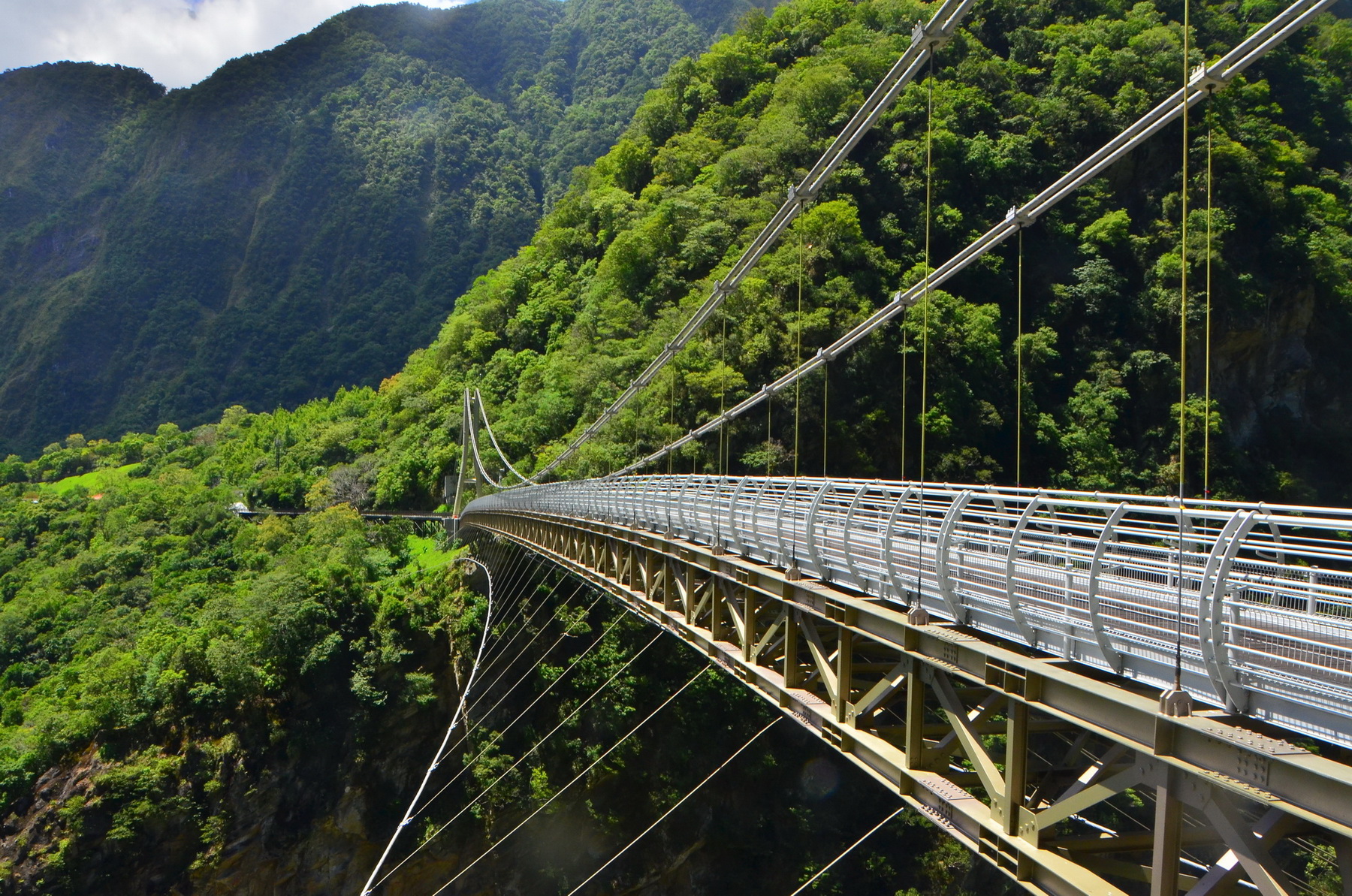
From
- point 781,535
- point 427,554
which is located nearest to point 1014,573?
point 781,535

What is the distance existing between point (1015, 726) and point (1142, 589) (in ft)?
3.14

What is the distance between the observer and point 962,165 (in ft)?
119

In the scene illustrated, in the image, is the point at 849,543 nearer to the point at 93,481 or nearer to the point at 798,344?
the point at 798,344

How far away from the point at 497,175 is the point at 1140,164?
9221 centimetres

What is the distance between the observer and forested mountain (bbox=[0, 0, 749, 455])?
354 feet

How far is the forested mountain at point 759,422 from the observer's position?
2625 centimetres

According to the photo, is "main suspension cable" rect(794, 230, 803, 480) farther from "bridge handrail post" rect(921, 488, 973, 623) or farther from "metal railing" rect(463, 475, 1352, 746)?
"bridge handrail post" rect(921, 488, 973, 623)

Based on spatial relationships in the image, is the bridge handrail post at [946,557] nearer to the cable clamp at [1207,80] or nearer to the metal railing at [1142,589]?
the metal railing at [1142,589]

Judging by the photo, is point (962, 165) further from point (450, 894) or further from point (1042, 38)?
point (450, 894)

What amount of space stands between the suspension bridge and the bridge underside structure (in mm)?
16

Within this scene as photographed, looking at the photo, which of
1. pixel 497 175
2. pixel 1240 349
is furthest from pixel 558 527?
pixel 497 175

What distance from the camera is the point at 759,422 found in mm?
28891

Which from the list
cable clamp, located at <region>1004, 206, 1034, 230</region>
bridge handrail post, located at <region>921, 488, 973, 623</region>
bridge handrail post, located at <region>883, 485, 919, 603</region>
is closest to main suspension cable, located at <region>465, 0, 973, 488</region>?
cable clamp, located at <region>1004, 206, 1034, 230</region>

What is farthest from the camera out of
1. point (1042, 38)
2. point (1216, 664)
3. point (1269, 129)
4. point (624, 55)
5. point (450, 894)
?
point (624, 55)
